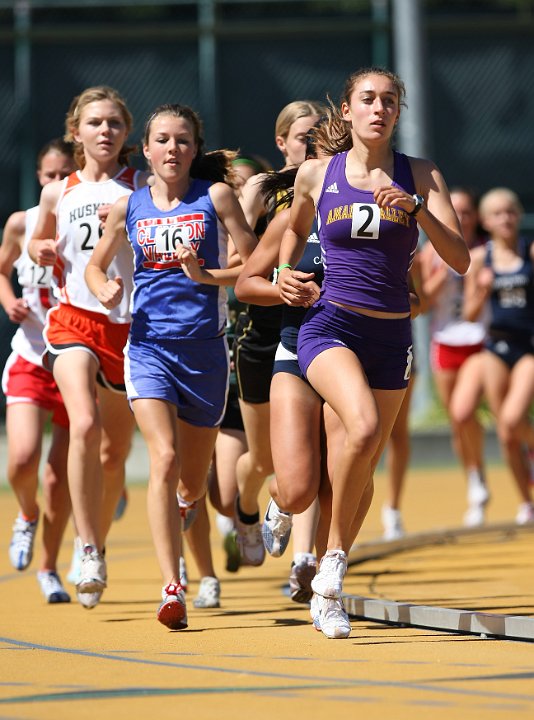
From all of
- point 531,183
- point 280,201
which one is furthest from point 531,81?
point 280,201

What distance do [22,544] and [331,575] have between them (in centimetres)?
297

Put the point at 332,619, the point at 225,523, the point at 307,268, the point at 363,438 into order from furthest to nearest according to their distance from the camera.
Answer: the point at 225,523, the point at 307,268, the point at 332,619, the point at 363,438

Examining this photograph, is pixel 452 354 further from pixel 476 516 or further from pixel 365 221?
pixel 365 221

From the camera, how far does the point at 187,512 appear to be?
28.2 ft

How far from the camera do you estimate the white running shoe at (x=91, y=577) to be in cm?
805

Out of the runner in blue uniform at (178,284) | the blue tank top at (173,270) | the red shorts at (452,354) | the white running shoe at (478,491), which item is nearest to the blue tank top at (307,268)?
the runner in blue uniform at (178,284)

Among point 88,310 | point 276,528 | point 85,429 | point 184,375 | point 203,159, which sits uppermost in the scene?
point 203,159

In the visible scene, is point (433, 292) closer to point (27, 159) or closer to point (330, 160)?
point (330, 160)

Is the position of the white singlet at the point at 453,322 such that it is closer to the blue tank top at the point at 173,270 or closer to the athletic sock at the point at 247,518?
the athletic sock at the point at 247,518

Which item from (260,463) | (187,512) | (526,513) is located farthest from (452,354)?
(187,512)

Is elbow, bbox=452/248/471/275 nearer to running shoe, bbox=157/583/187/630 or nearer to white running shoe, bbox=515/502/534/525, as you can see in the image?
running shoe, bbox=157/583/187/630

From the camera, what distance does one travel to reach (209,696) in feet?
18.6

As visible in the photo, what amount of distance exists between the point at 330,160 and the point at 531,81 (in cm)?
1764

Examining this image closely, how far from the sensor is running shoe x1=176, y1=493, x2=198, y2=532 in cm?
853
